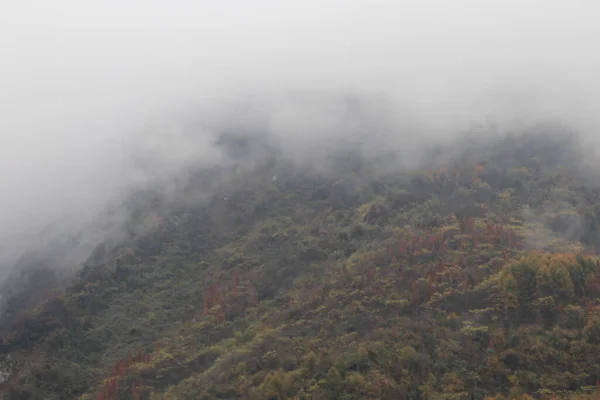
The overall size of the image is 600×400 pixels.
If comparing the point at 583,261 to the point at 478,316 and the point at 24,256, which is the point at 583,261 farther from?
the point at 24,256

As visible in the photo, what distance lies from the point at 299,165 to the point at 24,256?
47181 mm

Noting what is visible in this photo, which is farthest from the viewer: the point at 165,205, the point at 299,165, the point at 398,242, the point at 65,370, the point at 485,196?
the point at 299,165

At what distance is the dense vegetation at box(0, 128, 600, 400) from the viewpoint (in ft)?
139

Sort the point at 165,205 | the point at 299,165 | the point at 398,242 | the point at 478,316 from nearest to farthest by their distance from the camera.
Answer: the point at 478,316, the point at 398,242, the point at 165,205, the point at 299,165

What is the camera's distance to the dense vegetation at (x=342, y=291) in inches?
1670

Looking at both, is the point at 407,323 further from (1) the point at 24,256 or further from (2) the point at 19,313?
(1) the point at 24,256

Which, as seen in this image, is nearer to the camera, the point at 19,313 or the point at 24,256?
the point at 19,313

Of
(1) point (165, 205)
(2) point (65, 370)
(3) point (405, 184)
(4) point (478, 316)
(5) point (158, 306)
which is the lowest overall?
(4) point (478, 316)

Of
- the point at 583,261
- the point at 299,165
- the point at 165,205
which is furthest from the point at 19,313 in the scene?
the point at 583,261

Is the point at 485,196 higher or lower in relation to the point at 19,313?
lower

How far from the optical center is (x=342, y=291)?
54.2 metres

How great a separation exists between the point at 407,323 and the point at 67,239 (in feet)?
215

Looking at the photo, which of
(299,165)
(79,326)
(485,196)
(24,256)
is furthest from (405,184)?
(24,256)

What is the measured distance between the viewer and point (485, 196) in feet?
242
